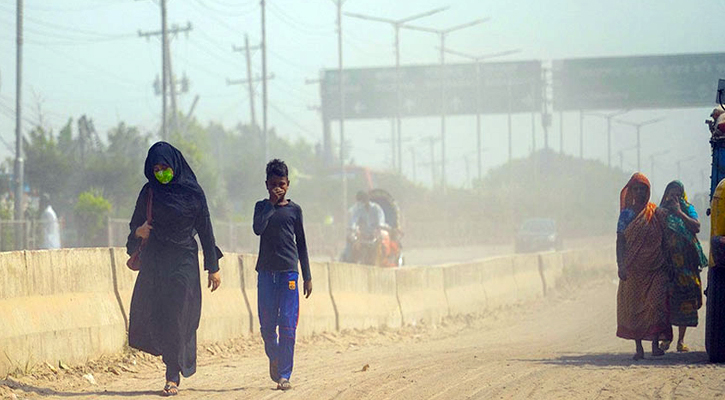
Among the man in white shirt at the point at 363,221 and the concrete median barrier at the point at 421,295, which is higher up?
the man in white shirt at the point at 363,221

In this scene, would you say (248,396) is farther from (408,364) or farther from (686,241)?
(686,241)

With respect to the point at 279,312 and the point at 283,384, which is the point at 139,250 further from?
the point at 283,384

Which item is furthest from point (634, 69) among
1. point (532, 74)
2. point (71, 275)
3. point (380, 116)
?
point (71, 275)

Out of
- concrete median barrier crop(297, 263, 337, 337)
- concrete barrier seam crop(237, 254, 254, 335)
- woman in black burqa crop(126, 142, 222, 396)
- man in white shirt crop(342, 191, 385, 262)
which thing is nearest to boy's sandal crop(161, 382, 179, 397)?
woman in black burqa crop(126, 142, 222, 396)

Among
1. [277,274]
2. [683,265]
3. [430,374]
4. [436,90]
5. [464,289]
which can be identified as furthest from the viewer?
[436,90]

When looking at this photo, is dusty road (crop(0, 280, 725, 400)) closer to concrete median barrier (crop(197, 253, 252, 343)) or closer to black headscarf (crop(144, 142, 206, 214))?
concrete median barrier (crop(197, 253, 252, 343))

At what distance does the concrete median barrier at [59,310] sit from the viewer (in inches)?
341

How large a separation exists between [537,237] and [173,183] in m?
42.5

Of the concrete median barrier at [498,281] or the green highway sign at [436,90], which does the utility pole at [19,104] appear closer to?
the concrete median barrier at [498,281]

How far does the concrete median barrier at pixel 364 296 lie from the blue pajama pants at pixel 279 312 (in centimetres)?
545

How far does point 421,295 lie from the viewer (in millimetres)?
17062

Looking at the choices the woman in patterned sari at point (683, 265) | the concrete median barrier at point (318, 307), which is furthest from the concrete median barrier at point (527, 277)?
the woman in patterned sari at point (683, 265)

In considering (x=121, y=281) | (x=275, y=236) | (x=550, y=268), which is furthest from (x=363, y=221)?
(x=275, y=236)

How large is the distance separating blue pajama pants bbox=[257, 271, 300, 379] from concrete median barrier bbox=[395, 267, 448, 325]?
298 inches
